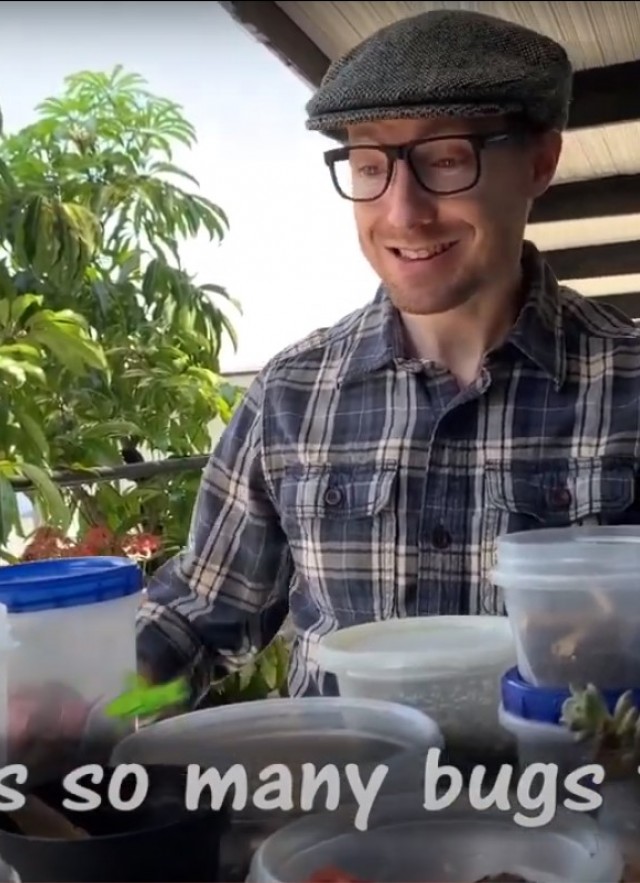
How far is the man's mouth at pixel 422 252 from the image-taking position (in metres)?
0.75

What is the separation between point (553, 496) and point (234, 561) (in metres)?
0.28

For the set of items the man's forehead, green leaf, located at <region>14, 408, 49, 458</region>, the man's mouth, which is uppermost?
the man's forehead

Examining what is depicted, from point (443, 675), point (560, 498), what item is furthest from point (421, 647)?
point (560, 498)

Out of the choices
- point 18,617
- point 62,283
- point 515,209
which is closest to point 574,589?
point 18,617

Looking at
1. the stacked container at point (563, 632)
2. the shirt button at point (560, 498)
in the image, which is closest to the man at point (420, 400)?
the shirt button at point (560, 498)

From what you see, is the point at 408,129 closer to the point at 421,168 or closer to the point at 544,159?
the point at 421,168

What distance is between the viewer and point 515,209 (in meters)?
0.79

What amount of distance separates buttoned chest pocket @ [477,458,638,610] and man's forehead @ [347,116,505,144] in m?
0.24

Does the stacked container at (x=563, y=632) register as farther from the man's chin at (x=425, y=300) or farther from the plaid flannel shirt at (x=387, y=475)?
the man's chin at (x=425, y=300)

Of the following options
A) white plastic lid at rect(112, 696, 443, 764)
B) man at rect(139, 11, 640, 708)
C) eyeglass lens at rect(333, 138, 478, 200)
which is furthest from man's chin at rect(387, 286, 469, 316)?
white plastic lid at rect(112, 696, 443, 764)

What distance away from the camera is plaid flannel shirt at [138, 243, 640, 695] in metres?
0.78

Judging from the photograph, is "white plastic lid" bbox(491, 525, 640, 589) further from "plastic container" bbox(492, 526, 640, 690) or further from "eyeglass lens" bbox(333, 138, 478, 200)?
"eyeglass lens" bbox(333, 138, 478, 200)

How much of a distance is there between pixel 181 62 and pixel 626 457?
0.42m

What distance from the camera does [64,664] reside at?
0.49m
